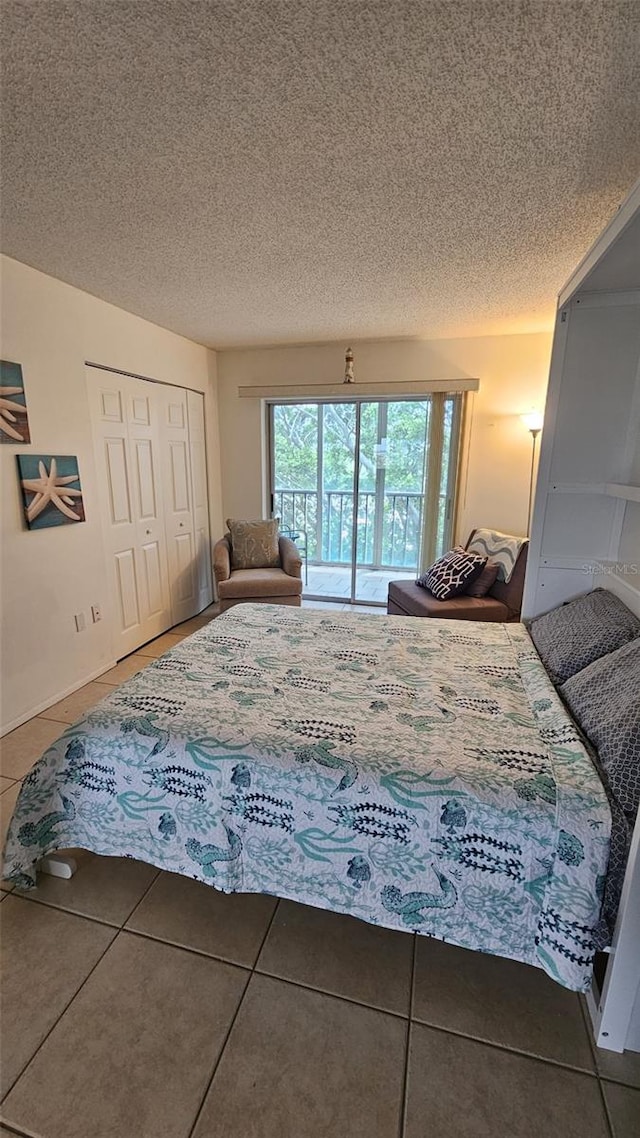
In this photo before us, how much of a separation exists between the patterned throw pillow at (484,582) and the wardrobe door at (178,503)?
7.81ft

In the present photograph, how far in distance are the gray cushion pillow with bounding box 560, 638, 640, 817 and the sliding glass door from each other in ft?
8.40

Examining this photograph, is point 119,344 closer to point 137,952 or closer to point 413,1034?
point 137,952

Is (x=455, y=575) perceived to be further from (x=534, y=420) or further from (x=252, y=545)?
(x=252, y=545)

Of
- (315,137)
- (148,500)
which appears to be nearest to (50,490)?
(148,500)

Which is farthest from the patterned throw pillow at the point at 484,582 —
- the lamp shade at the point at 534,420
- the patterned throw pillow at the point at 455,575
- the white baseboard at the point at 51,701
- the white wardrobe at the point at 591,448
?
the white baseboard at the point at 51,701

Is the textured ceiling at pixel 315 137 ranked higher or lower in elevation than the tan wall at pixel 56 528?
higher

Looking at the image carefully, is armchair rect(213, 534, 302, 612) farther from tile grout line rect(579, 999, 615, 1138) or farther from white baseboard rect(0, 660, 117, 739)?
tile grout line rect(579, 999, 615, 1138)

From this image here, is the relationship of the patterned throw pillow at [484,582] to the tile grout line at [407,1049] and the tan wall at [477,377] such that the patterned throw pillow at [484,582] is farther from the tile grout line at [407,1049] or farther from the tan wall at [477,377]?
the tile grout line at [407,1049]

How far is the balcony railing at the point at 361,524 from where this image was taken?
14.9 ft

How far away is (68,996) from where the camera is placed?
1188mm

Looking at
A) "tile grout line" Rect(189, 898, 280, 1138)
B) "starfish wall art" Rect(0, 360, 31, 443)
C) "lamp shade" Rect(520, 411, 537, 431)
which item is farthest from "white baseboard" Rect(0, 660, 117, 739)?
"lamp shade" Rect(520, 411, 537, 431)

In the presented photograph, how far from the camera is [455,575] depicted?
3148 millimetres

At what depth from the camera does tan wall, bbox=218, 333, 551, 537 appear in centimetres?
356

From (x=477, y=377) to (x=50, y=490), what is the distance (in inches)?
127
